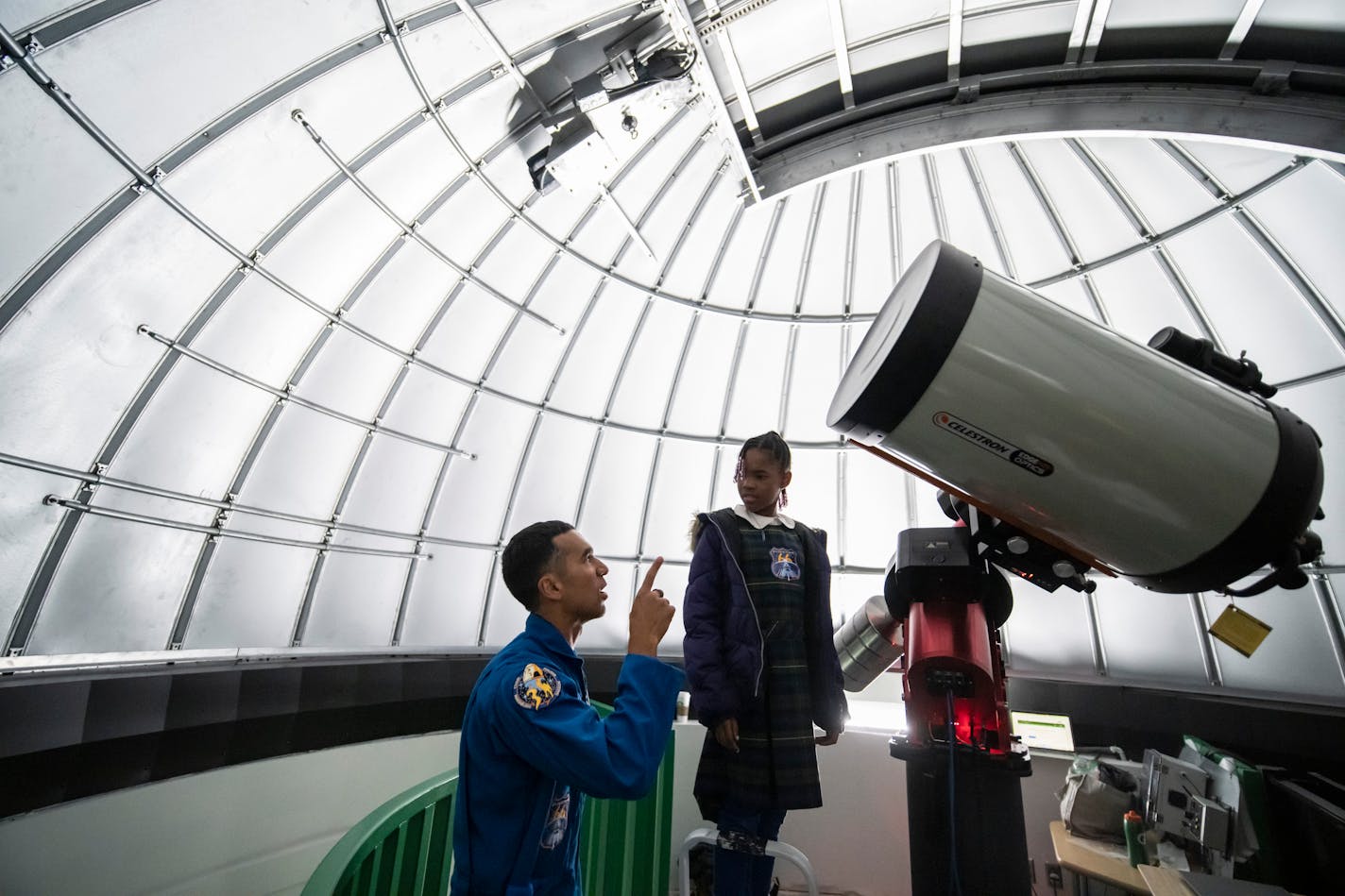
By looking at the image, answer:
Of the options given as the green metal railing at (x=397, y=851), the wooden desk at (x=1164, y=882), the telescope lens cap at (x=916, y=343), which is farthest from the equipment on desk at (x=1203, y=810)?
the green metal railing at (x=397, y=851)

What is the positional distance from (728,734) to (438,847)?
1.31 metres

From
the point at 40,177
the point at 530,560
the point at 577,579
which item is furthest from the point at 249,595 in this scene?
the point at 577,579

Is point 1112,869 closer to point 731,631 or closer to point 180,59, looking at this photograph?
point 731,631

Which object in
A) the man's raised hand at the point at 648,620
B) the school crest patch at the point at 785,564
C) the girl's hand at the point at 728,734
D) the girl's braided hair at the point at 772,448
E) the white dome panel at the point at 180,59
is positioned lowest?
the girl's hand at the point at 728,734

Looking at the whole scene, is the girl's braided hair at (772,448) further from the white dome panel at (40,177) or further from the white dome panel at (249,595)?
the white dome panel at (249,595)

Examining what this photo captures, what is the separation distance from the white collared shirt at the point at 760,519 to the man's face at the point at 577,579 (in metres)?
1.19

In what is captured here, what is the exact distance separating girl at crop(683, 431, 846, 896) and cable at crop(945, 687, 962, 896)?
590mm

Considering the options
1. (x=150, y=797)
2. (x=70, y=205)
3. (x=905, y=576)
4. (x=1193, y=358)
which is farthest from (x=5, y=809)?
(x=1193, y=358)

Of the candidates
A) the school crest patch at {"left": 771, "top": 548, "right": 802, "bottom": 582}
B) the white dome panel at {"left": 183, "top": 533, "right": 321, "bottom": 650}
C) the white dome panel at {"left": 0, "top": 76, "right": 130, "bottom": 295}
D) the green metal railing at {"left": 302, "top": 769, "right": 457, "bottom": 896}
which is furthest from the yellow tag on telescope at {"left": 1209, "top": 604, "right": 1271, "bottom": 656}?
the white dome panel at {"left": 183, "top": 533, "right": 321, "bottom": 650}

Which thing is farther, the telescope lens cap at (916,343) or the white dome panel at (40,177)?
the white dome panel at (40,177)

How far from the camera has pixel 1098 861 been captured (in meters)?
4.36

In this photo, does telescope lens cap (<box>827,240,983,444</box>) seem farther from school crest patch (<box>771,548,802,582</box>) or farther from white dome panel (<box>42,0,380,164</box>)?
white dome panel (<box>42,0,380,164</box>)

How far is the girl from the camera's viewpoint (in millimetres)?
3002

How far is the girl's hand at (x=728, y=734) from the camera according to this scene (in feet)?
9.72
